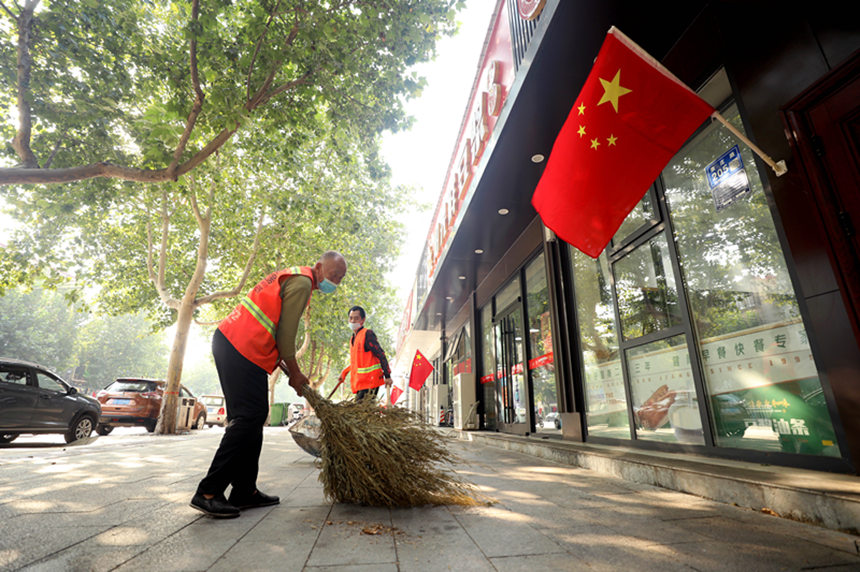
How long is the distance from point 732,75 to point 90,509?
5875mm

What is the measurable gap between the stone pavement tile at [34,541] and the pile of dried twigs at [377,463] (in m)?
1.24

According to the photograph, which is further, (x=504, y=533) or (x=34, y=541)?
(x=504, y=533)

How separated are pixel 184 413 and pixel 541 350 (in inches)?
443

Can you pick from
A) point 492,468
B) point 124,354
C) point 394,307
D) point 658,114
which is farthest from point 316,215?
point 124,354

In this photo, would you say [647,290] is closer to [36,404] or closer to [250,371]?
[250,371]

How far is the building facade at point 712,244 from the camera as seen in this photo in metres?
2.67

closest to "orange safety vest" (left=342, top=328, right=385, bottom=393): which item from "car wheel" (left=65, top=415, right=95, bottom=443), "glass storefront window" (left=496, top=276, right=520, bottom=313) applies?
"glass storefront window" (left=496, top=276, right=520, bottom=313)

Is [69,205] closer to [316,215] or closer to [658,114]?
[316,215]

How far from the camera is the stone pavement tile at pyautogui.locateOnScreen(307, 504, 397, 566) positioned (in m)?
1.67

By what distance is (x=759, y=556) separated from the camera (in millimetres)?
1665

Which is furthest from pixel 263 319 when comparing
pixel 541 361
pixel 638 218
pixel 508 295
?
pixel 508 295

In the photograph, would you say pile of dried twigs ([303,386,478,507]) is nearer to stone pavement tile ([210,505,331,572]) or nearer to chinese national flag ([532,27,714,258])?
stone pavement tile ([210,505,331,572])

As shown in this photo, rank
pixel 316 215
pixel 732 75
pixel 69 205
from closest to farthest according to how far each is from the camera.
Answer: pixel 732 75 < pixel 69 205 < pixel 316 215

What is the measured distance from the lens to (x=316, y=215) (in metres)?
12.4
